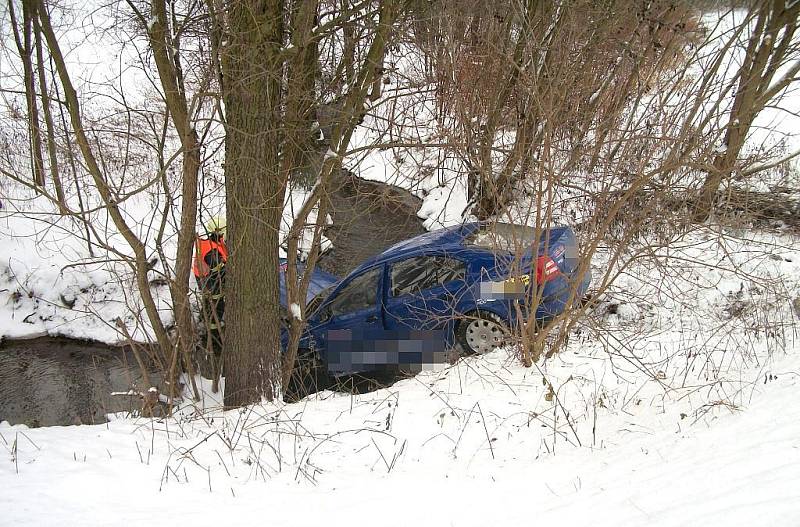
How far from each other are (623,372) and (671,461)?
6.05 ft

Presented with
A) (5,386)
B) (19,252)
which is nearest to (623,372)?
(5,386)

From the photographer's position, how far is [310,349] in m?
8.05

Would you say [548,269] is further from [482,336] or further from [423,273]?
[423,273]

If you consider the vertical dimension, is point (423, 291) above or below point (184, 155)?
below

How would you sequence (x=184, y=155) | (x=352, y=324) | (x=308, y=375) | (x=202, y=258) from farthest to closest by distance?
(x=308, y=375), (x=352, y=324), (x=202, y=258), (x=184, y=155)

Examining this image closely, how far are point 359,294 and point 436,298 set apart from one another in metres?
1.06

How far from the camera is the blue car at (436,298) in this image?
6.47 metres

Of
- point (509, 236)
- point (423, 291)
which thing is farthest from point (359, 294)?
point (509, 236)

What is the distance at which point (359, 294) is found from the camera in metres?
7.80

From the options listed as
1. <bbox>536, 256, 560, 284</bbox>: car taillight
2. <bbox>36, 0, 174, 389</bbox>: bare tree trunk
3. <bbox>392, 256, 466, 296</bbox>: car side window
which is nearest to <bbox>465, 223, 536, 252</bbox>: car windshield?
<bbox>536, 256, 560, 284</bbox>: car taillight

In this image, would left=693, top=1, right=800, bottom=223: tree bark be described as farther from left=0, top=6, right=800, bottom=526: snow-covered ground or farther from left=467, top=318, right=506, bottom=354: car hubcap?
left=467, top=318, right=506, bottom=354: car hubcap

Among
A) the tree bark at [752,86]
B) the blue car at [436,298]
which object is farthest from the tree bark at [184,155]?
the tree bark at [752,86]

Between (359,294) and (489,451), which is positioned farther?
(359,294)

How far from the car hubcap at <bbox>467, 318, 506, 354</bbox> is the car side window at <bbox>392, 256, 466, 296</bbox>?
57cm
